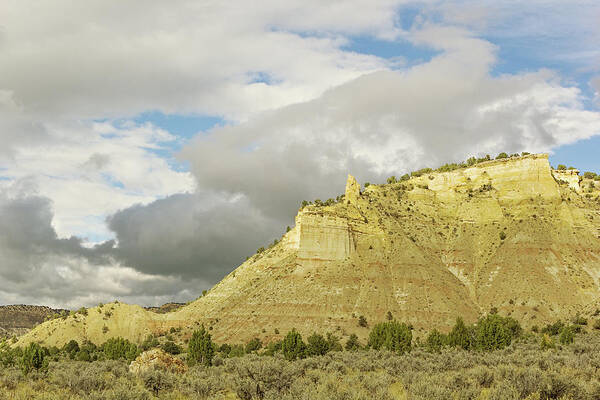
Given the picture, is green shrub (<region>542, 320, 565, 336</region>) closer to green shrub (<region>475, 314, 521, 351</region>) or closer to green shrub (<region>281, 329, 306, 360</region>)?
green shrub (<region>475, 314, 521, 351</region>)

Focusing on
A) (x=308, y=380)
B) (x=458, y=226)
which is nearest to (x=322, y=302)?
(x=458, y=226)

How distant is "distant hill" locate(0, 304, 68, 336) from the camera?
5561 inches

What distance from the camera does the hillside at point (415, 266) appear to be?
92125mm

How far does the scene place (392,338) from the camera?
6438 cm

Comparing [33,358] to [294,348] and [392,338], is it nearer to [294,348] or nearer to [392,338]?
[294,348]

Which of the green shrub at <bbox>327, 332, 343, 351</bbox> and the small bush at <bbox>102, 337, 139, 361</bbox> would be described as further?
the green shrub at <bbox>327, 332, 343, 351</bbox>

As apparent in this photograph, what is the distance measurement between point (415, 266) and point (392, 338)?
129 ft

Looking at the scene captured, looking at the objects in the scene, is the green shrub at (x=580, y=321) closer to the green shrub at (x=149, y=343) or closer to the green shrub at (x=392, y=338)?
the green shrub at (x=392, y=338)

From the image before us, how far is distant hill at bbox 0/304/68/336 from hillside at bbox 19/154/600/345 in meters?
45.4

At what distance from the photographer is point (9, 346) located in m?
97.0

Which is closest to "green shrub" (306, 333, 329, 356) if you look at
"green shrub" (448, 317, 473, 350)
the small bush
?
"green shrub" (448, 317, 473, 350)

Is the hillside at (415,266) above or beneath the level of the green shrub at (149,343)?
above

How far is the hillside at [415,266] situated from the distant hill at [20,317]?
45415mm

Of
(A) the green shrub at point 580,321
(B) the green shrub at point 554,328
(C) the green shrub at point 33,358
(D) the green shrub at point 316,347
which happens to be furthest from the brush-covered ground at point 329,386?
(A) the green shrub at point 580,321
